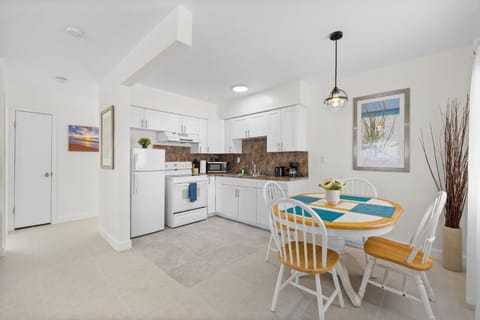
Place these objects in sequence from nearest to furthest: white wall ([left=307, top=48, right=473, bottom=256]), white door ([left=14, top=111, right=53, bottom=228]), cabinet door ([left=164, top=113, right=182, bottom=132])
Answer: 1. white wall ([left=307, top=48, right=473, bottom=256])
2. white door ([left=14, top=111, right=53, bottom=228])
3. cabinet door ([left=164, top=113, right=182, bottom=132])

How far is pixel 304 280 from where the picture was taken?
2.11 m

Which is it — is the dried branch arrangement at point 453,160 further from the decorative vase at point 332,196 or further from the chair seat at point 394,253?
the decorative vase at point 332,196

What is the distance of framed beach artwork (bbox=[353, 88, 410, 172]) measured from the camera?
277cm

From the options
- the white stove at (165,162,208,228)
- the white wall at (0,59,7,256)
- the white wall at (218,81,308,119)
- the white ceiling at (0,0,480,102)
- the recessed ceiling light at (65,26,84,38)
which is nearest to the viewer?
the white ceiling at (0,0,480,102)

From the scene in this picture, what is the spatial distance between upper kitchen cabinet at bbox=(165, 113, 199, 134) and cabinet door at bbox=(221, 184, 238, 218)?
1342mm

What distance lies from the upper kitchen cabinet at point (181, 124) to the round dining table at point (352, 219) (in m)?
2.86

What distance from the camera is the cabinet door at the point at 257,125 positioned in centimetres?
405

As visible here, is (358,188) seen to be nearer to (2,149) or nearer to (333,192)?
(333,192)

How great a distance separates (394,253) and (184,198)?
3.11 metres

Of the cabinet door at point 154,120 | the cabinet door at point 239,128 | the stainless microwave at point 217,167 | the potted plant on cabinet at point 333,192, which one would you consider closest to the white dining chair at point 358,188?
the potted plant on cabinet at point 333,192

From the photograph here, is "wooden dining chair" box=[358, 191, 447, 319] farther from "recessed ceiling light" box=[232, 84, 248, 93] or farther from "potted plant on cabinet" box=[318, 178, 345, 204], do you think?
"recessed ceiling light" box=[232, 84, 248, 93]

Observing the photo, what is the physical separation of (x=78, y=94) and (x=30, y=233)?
252cm

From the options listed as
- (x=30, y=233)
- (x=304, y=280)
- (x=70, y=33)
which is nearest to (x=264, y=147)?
(x=304, y=280)

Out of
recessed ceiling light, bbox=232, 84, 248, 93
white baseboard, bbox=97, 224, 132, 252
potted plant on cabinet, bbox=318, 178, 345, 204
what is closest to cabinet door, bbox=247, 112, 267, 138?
recessed ceiling light, bbox=232, 84, 248, 93
